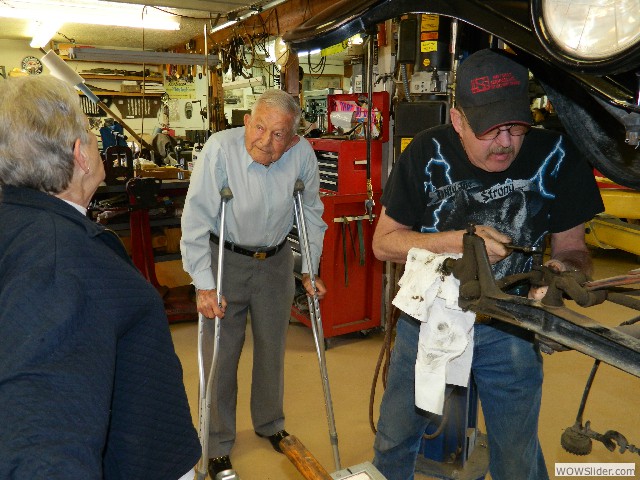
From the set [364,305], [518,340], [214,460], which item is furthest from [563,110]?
[364,305]

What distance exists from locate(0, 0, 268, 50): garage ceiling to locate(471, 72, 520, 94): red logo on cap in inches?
160

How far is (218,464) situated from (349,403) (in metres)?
0.86

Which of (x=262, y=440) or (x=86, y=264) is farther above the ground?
(x=86, y=264)

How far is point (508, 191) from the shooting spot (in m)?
1.51

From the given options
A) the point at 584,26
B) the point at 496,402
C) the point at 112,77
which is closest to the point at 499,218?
the point at 496,402

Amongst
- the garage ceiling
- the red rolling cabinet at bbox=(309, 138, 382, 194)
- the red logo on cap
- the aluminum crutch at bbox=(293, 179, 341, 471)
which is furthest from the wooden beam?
the red logo on cap

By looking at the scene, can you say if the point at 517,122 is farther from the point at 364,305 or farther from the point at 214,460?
the point at 364,305

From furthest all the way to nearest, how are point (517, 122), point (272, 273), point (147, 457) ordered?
point (272, 273) → point (517, 122) → point (147, 457)

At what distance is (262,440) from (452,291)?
5.90 feet

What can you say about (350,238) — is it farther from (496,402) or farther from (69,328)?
(69,328)

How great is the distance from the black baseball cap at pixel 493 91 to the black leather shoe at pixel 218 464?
186 centimetres

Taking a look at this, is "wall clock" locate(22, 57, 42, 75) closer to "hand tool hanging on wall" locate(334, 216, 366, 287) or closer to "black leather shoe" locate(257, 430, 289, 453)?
"hand tool hanging on wall" locate(334, 216, 366, 287)

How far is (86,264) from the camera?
3.17 ft

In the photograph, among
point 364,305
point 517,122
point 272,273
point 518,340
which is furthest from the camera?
point 364,305
